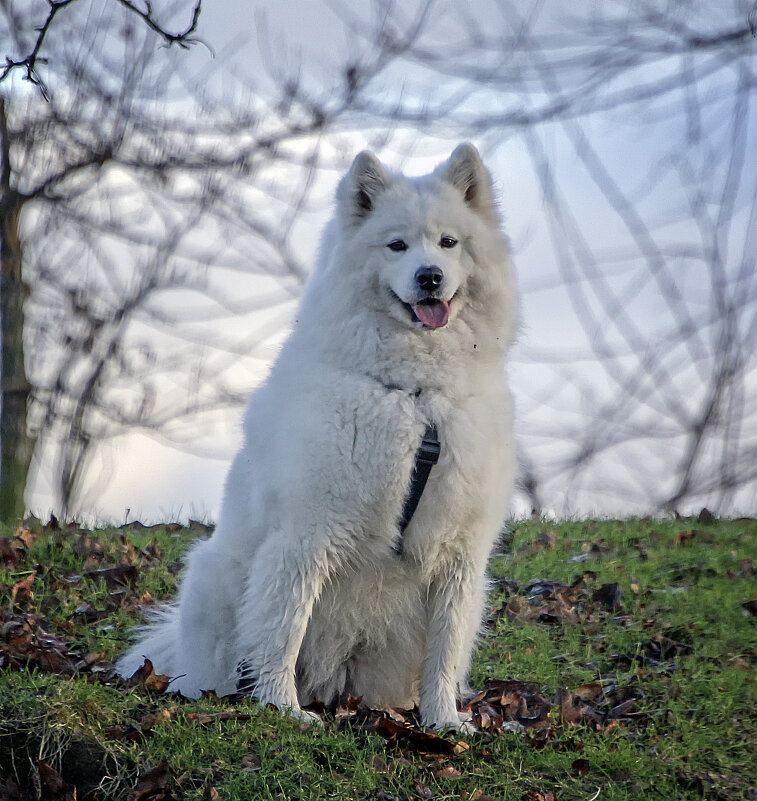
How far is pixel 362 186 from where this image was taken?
13.5 feet

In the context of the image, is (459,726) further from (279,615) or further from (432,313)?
(432,313)

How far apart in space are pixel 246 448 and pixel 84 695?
1209mm

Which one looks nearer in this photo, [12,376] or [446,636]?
[446,636]

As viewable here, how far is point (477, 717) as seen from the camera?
4098 millimetres

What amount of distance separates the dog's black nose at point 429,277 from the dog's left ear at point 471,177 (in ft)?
1.61

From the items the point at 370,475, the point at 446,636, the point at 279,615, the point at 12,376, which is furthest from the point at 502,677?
the point at 12,376

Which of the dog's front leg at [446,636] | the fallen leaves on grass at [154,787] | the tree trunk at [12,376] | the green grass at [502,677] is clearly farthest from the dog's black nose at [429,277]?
the tree trunk at [12,376]

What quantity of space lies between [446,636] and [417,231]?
1.76 metres

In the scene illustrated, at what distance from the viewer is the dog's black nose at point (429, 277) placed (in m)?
3.86

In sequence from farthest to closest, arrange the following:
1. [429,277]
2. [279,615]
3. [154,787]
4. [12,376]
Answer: [12,376], [279,615], [429,277], [154,787]

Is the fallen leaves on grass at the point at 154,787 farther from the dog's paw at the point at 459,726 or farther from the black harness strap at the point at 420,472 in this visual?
the black harness strap at the point at 420,472

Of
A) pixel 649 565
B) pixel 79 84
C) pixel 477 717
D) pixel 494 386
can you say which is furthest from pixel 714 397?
pixel 79 84

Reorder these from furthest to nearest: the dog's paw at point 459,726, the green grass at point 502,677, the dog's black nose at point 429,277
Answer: the dog's paw at point 459,726 → the dog's black nose at point 429,277 → the green grass at point 502,677

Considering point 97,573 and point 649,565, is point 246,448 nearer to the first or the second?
point 97,573
